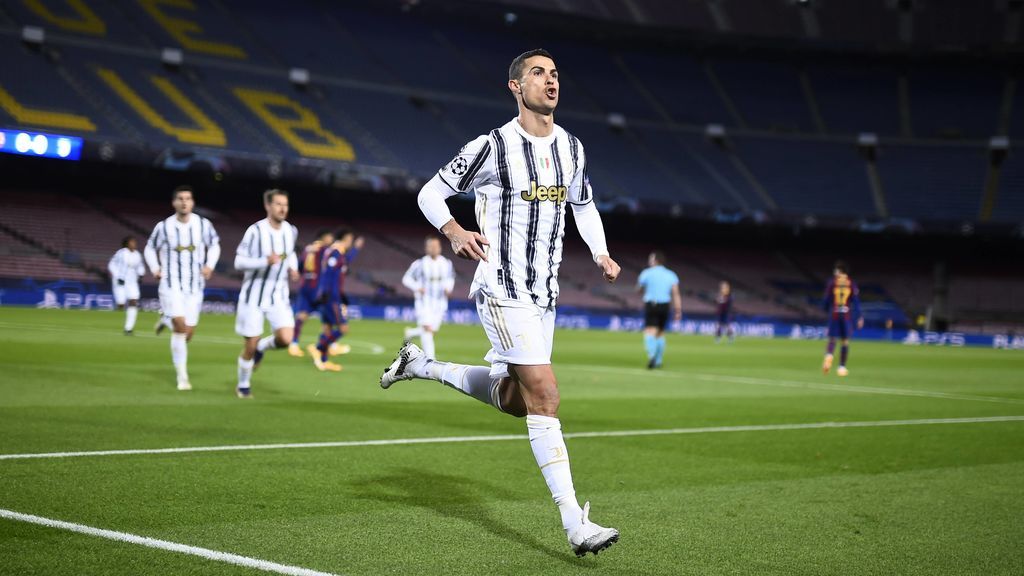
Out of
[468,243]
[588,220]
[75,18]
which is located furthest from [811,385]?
[75,18]

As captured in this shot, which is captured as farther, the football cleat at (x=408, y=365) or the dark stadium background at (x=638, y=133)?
the dark stadium background at (x=638, y=133)

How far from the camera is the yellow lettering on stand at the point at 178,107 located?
38.8 meters

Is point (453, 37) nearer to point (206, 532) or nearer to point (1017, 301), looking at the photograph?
point (1017, 301)

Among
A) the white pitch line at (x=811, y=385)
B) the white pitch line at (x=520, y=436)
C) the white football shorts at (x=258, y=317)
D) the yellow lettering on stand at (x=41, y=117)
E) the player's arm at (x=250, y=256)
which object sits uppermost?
the yellow lettering on stand at (x=41, y=117)

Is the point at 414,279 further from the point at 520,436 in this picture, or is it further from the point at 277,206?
the point at 520,436

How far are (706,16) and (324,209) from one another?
20477 mm

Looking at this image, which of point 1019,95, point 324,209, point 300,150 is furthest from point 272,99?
point 1019,95

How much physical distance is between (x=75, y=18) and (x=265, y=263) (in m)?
33.4

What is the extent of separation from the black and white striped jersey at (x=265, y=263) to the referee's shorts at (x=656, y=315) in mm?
9304

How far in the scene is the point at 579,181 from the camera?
18.1 feet

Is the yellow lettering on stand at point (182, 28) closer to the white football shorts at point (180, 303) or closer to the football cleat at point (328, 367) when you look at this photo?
the football cleat at point (328, 367)

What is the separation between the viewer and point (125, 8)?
4081cm

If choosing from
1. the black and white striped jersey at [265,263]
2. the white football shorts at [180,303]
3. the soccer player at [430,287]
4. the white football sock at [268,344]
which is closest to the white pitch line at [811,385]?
the soccer player at [430,287]

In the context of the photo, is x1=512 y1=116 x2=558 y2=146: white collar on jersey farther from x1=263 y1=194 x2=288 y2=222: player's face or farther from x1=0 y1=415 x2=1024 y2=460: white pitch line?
x1=263 y1=194 x2=288 y2=222: player's face
